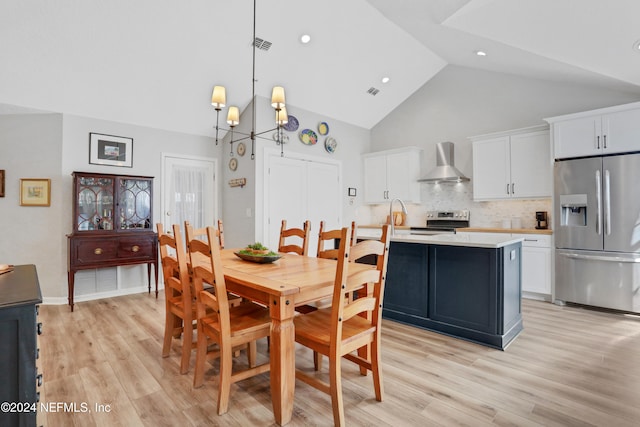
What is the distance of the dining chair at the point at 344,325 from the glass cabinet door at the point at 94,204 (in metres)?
3.40

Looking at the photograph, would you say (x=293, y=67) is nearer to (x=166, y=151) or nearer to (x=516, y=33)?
(x=166, y=151)

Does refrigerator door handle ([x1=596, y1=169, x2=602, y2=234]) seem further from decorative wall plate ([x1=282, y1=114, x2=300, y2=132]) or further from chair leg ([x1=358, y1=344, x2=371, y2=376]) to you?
decorative wall plate ([x1=282, y1=114, x2=300, y2=132])

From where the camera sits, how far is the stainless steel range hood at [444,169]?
517 cm

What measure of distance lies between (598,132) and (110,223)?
6.04m

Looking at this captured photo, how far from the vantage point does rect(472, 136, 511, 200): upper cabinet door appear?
4723 millimetres

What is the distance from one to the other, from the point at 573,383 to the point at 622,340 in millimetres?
1252

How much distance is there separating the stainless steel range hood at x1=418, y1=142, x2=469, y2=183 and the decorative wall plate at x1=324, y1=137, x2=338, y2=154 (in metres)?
1.61

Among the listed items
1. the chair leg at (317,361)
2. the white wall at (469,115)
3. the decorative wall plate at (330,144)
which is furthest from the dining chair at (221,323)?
the white wall at (469,115)

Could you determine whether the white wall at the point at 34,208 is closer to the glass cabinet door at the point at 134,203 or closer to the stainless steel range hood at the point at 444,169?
the glass cabinet door at the point at 134,203

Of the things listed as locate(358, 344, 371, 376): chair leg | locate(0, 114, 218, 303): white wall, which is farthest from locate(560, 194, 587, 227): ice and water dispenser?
locate(0, 114, 218, 303): white wall

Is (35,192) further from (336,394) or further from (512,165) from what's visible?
(512,165)

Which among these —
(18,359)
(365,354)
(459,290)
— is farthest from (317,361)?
(18,359)

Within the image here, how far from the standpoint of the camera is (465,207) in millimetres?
5430

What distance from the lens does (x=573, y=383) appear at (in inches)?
84.7
